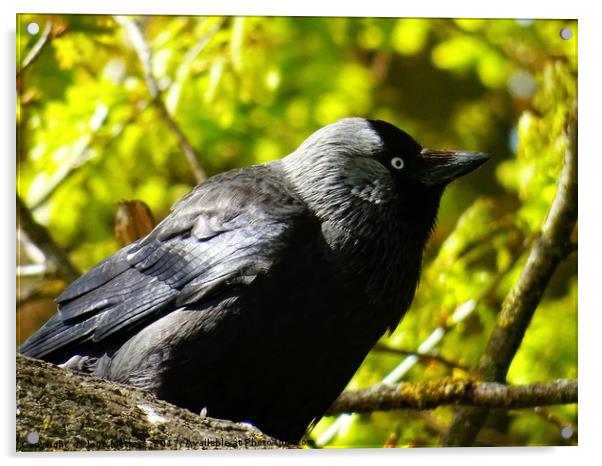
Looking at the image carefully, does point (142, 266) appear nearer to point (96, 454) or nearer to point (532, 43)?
point (96, 454)

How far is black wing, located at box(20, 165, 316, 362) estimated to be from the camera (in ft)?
9.57

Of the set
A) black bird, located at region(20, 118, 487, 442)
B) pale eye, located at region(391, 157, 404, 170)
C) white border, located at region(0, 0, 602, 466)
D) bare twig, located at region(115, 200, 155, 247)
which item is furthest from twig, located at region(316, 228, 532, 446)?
bare twig, located at region(115, 200, 155, 247)

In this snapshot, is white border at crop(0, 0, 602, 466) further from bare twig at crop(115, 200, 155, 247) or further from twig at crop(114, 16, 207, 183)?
bare twig at crop(115, 200, 155, 247)

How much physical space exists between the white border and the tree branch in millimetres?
48

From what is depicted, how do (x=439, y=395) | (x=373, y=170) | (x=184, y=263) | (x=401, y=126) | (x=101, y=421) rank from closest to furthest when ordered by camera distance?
1. (x=101, y=421)
2. (x=184, y=263)
3. (x=373, y=170)
4. (x=439, y=395)
5. (x=401, y=126)

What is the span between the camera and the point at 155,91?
11.6 feet

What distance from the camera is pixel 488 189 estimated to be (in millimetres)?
3537

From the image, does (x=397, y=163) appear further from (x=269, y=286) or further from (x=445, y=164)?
(x=269, y=286)

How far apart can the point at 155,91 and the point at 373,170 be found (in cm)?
96

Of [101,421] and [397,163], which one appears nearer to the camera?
[101,421]

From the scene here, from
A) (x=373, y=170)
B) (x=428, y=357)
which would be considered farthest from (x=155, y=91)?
(x=428, y=357)

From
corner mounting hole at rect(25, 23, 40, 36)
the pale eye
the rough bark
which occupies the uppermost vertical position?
corner mounting hole at rect(25, 23, 40, 36)
